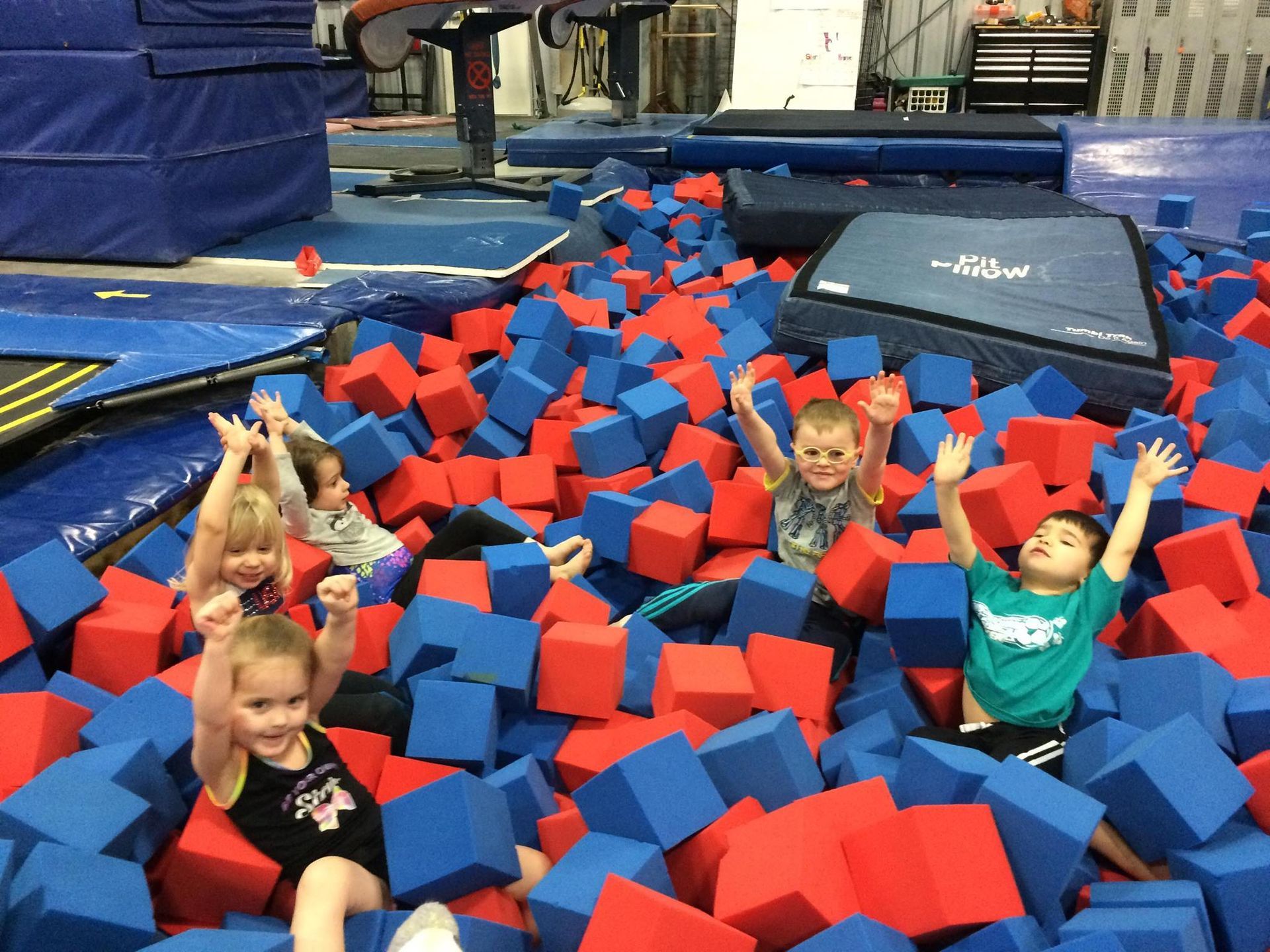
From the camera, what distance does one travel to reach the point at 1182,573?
196 centimetres

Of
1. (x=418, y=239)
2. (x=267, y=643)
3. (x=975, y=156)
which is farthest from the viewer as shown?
(x=975, y=156)

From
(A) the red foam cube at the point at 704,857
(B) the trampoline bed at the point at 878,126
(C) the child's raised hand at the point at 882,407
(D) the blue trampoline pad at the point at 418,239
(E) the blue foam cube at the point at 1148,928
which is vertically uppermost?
(B) the trampoline bed at the point at 878,126

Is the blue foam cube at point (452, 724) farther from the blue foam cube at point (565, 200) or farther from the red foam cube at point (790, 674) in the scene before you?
the blue foam cube at point (565, 200)

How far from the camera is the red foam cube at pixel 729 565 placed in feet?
7.32

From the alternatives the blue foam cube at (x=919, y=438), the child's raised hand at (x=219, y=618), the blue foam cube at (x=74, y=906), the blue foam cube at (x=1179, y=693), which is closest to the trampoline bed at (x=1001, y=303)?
the blue foam cube at (x=919, y=438)

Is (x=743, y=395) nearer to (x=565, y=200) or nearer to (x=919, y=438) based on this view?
(x=919, y=438)

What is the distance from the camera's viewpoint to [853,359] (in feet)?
9.07

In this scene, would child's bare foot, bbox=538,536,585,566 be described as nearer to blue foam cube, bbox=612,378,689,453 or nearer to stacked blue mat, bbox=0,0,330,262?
blue foam cube, bbox=612,378,689,453

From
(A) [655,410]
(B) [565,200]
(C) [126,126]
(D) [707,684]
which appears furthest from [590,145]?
(D) [707,684]

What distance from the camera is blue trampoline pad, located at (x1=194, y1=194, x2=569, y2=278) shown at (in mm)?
3566

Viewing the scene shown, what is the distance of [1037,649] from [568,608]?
85 centimetres

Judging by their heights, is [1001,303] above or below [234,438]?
below

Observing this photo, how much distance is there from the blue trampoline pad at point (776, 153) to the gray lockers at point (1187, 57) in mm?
4601

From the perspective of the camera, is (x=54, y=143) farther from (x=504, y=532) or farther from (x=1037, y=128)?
(x=1037, y=128)
